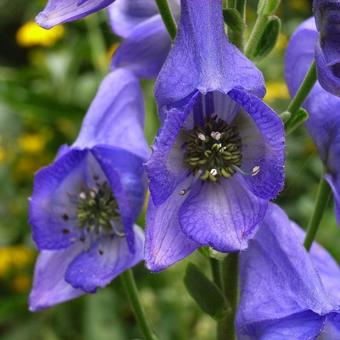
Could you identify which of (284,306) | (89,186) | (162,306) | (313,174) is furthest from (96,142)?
(313,174)

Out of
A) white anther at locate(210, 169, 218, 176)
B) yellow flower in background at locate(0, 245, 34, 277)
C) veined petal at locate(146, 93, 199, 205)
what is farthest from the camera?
yellow flower in background at locate(0, 245, 34, 277)

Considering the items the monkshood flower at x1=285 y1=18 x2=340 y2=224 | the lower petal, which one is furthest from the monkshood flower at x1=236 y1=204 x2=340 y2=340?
the monkshood flower at x1=285 y1=18 x2=340 y2=224

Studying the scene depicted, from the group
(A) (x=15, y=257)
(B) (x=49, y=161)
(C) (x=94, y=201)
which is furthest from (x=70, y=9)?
(B) (x=49, y=161)

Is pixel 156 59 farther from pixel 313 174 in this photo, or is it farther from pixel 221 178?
pixel 313 174

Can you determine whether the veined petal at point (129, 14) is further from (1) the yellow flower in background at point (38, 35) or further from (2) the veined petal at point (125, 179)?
(1) the yellow flower in background at point (38, 35)

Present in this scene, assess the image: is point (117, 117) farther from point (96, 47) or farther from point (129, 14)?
point (96, 47)

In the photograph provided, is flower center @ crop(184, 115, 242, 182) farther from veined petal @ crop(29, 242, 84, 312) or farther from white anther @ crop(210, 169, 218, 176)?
veined petal @ crop(29, 242, 84, 312)
